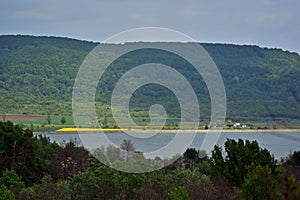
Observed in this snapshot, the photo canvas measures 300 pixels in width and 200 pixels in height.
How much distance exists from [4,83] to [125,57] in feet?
78.0

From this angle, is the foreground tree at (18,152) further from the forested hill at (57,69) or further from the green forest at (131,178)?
the forested hill at (57,69)

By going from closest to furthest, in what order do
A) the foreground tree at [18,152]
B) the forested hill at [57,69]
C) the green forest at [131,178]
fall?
the green forest at [131,178]
the foreground tree at [18,152]
the forested hill at [57,69]

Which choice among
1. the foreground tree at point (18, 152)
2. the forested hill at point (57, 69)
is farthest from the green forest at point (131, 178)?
the forested hill at point (57, 69)

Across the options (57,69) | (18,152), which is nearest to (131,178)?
(18,152)

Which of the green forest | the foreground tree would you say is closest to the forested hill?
the foreground tree

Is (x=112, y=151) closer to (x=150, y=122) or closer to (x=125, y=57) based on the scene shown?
(x=150, y=122)

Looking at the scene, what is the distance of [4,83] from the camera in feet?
383

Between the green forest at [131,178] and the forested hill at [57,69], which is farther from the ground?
the forested hill at [57,69]

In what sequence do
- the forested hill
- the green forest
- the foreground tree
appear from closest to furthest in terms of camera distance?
1. the green forest
2. the foreground tree
3. the forested hill

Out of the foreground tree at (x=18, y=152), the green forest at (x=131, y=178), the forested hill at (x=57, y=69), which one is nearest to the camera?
the green forest at (x=131, y=178)

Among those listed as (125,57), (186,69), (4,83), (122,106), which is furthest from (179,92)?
(4,83)

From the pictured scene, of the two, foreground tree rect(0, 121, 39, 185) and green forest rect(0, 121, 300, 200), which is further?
foreground tree rect(0, 121, 39, 185)

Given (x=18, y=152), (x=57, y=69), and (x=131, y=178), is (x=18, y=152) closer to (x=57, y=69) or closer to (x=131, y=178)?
(x=131, y=178)

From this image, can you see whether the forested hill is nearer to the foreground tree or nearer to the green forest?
the foreground tree
